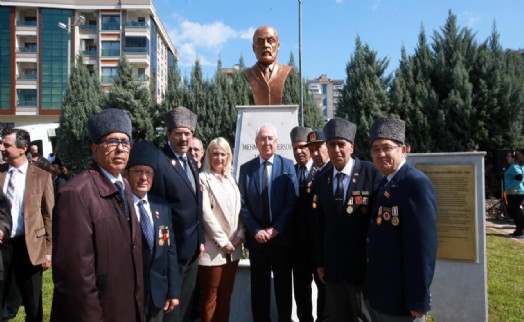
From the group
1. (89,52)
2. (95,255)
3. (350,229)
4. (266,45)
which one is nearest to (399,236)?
(350,229)

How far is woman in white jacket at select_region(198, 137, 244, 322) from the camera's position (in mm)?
3619

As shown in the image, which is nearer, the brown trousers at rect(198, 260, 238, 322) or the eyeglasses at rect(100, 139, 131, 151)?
the eyeglasses at rect(100, 139, 131, 151)

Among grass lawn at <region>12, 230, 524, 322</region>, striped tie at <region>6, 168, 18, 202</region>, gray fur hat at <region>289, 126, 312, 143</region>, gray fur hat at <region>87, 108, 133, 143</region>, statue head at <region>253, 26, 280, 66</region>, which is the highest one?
statue head at <region>253, 26, 280, 66</region>

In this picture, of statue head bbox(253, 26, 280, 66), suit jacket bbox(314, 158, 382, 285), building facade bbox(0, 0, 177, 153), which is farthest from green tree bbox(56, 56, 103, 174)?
suit jacket bbox(314, 158, 382, 285)

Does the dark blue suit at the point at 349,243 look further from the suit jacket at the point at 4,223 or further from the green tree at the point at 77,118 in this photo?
the green tree at the point at 77,118

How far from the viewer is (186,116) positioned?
137 inches

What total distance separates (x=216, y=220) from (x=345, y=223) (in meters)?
1.23

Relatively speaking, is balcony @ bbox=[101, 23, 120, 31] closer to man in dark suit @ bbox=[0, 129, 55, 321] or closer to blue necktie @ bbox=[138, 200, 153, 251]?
man in dark suit @ bbox=[0, 129, 55, 321]

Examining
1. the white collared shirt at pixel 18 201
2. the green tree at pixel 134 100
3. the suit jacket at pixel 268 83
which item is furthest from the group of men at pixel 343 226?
the green tree at pixel 134 100

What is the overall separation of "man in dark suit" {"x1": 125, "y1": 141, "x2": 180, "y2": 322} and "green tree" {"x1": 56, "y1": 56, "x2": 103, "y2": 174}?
23.6 meters

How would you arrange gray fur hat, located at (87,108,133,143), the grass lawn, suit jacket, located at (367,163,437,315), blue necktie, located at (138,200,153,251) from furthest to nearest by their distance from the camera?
the grass lawn
blue necktie, located at (138,200,153,251)
suit jacket, located at (367,163,437,315)
gray fur hat, located at (87,108,133,143)

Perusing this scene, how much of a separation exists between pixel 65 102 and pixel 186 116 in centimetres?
2623

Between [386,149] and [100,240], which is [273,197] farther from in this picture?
[100,240]

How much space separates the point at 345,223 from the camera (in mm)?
3045
